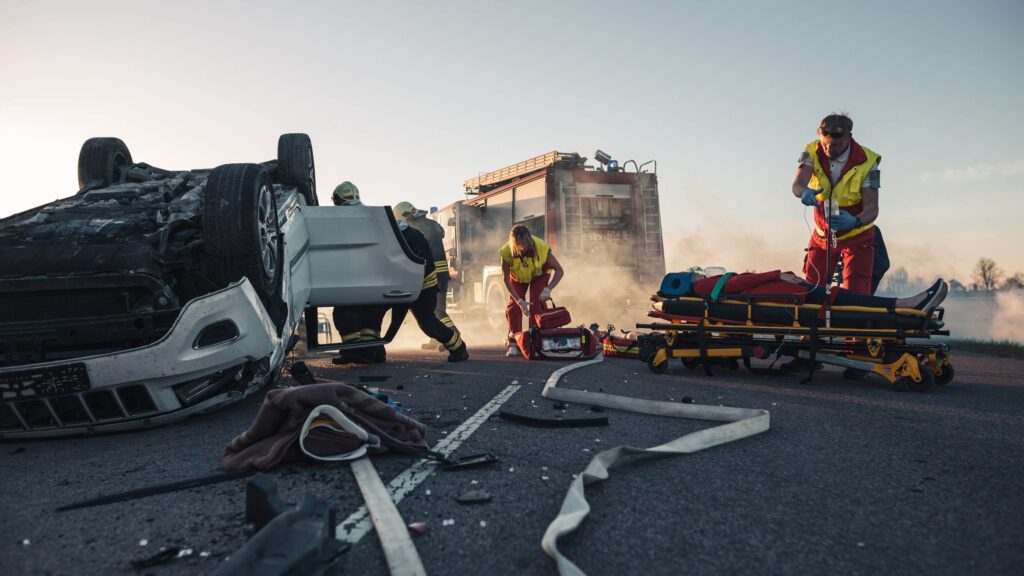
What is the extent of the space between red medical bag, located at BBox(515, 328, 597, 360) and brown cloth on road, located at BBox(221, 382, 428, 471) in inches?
→ 158

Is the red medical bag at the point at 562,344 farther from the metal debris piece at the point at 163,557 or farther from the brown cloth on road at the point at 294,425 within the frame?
the metal debris piece at the point at 163,557

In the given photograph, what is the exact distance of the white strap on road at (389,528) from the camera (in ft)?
5.31

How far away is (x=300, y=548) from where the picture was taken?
1515 mm

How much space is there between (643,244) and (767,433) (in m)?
9.31

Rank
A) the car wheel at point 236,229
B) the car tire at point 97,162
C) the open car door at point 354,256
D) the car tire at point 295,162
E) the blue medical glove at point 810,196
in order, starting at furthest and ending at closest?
the car tire at point 295,162 → the open car door at point 354,256 → the car tire at point 97,162 → the blue medical glove at point 810,196 → the car wheel at point 236,229

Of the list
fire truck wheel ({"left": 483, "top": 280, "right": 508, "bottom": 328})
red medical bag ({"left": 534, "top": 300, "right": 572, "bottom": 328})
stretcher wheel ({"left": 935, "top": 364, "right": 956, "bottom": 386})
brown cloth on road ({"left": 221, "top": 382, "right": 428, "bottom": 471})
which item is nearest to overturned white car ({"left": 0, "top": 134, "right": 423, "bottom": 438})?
brown cloth on road ({"left": 221, "top": 382, "right": 428, "bottom": 471})

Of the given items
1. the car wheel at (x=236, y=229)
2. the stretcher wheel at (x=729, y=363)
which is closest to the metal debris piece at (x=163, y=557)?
the car wheel at (x=236, y=229)

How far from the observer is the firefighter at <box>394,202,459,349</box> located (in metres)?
8.48

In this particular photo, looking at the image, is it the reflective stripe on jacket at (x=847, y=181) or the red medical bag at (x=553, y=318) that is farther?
the red medical bag at (x=553, y=318)

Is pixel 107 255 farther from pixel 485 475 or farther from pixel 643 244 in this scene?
pixel 643 244

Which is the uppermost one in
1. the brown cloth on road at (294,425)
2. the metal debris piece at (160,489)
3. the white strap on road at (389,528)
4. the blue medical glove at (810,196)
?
the blue medical glove at (810,196)

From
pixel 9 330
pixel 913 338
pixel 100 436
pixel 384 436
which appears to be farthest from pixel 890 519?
pixel 9 330

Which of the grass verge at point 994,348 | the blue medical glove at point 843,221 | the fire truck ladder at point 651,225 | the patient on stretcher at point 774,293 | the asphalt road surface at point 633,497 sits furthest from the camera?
the fire truck ladder at point 651,225

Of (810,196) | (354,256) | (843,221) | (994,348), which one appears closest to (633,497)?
(843,221)
